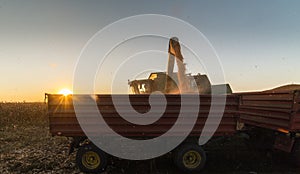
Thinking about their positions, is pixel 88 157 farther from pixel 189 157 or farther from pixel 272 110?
pixel 272 110

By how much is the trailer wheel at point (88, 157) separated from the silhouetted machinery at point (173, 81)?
10.3 feet

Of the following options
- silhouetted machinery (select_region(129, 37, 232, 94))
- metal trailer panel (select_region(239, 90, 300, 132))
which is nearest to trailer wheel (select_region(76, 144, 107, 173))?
silhouetted machinery (select_region(129, 37, 232, 94))

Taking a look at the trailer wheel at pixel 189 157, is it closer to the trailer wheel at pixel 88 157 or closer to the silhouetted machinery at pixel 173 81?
the trailer wheel at pixel 88 157

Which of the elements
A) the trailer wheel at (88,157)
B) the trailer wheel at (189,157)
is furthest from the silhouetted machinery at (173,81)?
the trailer wheel at (88,157)

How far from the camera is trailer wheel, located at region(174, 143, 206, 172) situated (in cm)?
646

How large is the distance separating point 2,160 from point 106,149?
140 inches

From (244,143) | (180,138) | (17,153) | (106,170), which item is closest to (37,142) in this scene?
(17,153)

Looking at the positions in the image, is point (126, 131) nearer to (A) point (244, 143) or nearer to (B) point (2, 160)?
(B) point (2, 160)

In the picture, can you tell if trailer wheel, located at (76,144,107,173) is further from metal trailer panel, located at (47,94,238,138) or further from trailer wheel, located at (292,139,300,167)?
trailer wheel, located at (292,139,300,167)

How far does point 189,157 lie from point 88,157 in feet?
8.39

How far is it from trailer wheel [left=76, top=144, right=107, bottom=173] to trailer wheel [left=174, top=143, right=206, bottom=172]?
1.86m

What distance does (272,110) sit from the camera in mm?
7195

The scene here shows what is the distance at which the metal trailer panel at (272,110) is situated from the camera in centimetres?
637

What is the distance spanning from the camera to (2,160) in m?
7.68
